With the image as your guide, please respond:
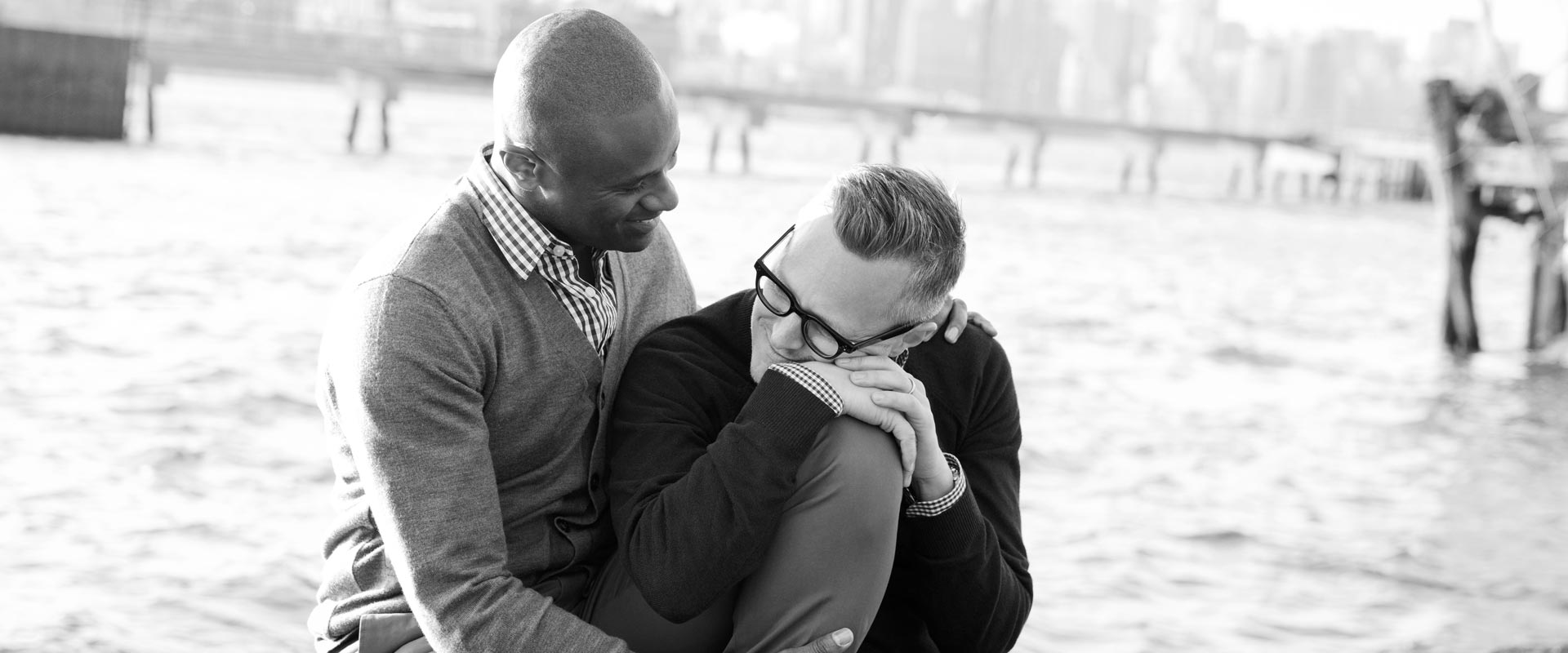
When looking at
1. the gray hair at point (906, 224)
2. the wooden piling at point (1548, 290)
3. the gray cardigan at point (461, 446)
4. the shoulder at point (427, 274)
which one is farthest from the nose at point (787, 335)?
the wooden piling at point (1548, 290)

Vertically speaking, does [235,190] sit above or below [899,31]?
below

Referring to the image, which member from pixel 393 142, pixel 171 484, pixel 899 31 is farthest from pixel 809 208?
pixel 899 31

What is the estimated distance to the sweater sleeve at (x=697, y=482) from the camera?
1966 mm

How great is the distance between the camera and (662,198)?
2137mm

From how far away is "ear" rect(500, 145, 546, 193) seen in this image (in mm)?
2078

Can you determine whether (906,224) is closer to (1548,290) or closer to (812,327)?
(812,327)

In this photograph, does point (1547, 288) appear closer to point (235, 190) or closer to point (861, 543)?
point (861, 543)

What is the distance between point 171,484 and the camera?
5.73m

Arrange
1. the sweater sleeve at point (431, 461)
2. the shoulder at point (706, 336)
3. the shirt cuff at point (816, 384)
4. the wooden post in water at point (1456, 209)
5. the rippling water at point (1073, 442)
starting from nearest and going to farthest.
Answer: the sweater sleeve at point (431, 461) < the shirt cuff at point (816, 384) < the shoulder at point (706, 336) < the rippling water at point (1073, 442) < the wooden post in water at point (1456, 209)

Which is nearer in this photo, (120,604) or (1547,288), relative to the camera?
(120,604)

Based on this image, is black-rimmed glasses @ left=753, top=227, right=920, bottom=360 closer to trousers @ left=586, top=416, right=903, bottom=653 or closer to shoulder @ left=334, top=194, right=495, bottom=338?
trousers @ left=586, top=416, right=903, bottom=653

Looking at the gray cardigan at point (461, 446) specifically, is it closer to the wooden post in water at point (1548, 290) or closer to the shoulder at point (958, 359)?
the shoulder at point (958, 359)

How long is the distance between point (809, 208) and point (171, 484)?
4275mm

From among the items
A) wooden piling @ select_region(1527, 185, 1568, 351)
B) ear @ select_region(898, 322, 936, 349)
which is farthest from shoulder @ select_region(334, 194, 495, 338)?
wooden piling @ select_region(1527, 185, 1568, 351)
